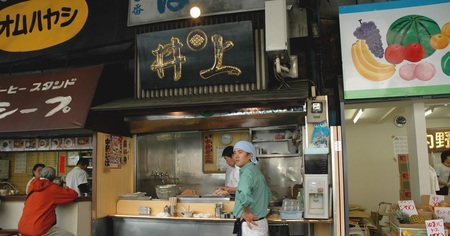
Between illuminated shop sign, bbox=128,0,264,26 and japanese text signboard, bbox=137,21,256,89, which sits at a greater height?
illuminated shop sign, bbox=128,0,264,26

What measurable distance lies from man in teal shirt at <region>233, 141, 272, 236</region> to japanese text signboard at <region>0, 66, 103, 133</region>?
2.94m

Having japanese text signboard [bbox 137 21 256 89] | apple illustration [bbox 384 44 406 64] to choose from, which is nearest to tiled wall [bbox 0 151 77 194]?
japanese text signboard [bbox 137 21 256 89]

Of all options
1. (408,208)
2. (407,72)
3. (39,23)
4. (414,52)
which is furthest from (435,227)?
(39,23)

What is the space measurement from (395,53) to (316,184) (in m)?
2.70

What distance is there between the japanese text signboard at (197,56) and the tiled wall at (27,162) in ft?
16.4

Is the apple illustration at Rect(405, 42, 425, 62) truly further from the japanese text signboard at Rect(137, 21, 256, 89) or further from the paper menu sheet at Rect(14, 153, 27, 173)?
the paper menu sheet at Rect(14, 153, 27, 173)

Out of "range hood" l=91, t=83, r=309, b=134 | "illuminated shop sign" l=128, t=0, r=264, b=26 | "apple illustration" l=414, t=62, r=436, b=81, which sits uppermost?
"illuminated shop sign" l=128, t=0, r=264, b=26

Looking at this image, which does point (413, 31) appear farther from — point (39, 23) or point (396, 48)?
point (39, 23)

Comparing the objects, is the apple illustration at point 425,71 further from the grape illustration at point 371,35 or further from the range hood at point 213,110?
the range hood at point 213,110

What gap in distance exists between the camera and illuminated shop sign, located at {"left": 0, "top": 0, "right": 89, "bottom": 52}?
26.9ft

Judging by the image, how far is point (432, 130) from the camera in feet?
34.0

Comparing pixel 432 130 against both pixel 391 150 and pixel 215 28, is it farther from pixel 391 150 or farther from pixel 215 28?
pixel 215 28

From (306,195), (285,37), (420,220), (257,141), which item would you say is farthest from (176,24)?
(420,220)

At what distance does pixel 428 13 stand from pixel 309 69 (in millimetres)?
2218
